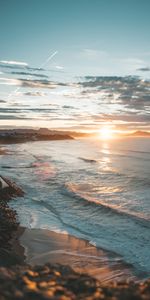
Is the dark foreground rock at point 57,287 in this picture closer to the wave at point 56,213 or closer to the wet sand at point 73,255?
the wet sand at point 73,255

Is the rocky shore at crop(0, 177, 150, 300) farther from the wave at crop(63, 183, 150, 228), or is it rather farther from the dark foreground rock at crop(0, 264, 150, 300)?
the wave at crop(63, 183, 150, 228)

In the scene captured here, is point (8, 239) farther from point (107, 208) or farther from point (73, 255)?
point (107, 208)

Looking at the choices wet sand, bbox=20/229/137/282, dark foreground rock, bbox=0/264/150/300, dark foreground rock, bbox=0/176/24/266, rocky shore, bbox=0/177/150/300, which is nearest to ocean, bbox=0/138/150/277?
wet sand, bbox=20/229/137/282

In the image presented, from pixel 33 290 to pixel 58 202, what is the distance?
1693 cm

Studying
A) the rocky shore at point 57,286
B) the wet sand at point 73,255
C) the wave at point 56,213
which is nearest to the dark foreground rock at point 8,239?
the wet sand at point 73,255

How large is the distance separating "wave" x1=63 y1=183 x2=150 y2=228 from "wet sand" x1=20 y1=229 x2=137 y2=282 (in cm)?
493

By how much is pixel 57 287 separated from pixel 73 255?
23.4ft

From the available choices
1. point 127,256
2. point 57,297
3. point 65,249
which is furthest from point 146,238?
point 57,297

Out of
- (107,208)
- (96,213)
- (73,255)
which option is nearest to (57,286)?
(73,255)

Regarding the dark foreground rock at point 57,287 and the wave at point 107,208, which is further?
the wave at point 107,208

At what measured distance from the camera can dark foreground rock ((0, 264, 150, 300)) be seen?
14.3ft

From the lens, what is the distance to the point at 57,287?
459 cm

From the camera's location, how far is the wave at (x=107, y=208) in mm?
17062

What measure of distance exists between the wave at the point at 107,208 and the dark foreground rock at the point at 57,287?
1162 centimetres
